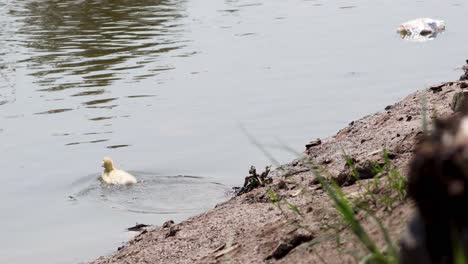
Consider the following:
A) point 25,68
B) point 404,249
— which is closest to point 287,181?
point 404,249

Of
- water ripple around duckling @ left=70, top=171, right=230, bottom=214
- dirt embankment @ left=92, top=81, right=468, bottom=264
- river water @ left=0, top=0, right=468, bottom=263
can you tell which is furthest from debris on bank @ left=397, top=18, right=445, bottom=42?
water ripple around duckling @ left=70, top=171, right=230, bottom=214

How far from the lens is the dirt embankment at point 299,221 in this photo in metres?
4.21

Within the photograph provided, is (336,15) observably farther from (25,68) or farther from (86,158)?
(86,158)

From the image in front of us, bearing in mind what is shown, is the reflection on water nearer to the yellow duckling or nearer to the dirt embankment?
the yellow duckling

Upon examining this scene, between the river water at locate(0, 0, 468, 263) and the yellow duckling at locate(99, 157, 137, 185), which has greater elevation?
the yellow duckling at locate(99, 157, 137, 185)

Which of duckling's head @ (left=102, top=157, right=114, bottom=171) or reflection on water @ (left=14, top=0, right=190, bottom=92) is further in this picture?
reflection on water @ (left=14, top=0, right=190, bottom=92)

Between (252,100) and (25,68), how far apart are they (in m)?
4.38

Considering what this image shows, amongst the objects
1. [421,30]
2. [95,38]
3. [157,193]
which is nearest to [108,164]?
[157,193]

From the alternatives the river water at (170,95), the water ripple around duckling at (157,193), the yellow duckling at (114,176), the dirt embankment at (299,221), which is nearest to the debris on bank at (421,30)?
the river water at (170,95)

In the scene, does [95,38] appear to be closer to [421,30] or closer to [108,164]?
[421,30]

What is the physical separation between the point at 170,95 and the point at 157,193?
3.75m

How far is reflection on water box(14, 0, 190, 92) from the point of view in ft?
45.8

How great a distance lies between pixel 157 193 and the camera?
8602mm

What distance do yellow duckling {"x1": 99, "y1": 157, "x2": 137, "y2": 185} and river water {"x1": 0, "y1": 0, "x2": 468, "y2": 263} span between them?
97mm
